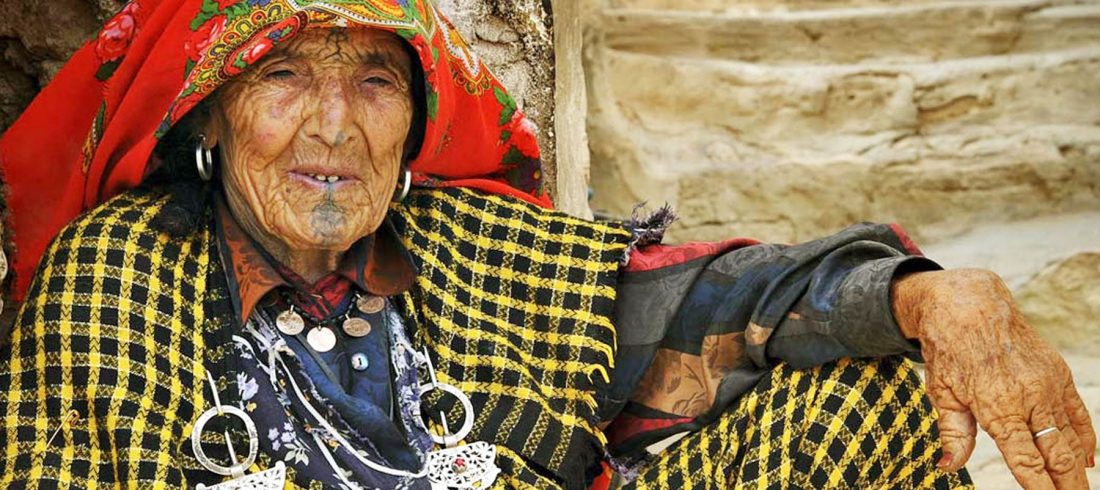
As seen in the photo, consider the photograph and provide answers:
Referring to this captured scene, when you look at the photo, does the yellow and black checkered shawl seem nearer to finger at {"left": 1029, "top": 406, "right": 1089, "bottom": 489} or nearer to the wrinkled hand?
the wrinkled hand

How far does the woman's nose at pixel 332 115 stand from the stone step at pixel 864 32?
382 cm

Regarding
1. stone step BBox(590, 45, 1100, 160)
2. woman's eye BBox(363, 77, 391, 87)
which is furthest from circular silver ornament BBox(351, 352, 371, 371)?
stone step BBox(590, 45, 1100, 160)

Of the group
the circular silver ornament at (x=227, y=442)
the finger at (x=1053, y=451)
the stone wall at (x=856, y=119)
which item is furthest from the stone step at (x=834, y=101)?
the finger at (x=1053, y=451)

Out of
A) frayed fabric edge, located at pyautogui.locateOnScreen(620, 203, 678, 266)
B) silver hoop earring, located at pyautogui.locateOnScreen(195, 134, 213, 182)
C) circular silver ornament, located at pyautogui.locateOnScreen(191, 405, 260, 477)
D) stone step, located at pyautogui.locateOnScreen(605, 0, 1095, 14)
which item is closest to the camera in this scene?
circular silver ornament, located at pyautogui.locateOnScreen(191, 405, 260, 477)

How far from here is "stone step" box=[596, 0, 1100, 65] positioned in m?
6.63

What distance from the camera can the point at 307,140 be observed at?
9.56 feet

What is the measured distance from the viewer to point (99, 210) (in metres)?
2.86

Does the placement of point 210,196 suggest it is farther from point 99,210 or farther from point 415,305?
point 415,305

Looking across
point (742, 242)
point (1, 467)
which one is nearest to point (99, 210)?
point (1, 467)

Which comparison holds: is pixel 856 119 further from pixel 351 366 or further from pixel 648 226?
pixel 351 366

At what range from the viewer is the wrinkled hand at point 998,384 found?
258cm

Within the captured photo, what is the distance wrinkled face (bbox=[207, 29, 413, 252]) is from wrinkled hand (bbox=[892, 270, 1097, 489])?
100 centimetres

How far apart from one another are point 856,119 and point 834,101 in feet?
0.37

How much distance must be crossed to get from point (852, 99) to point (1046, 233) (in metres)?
0.94
